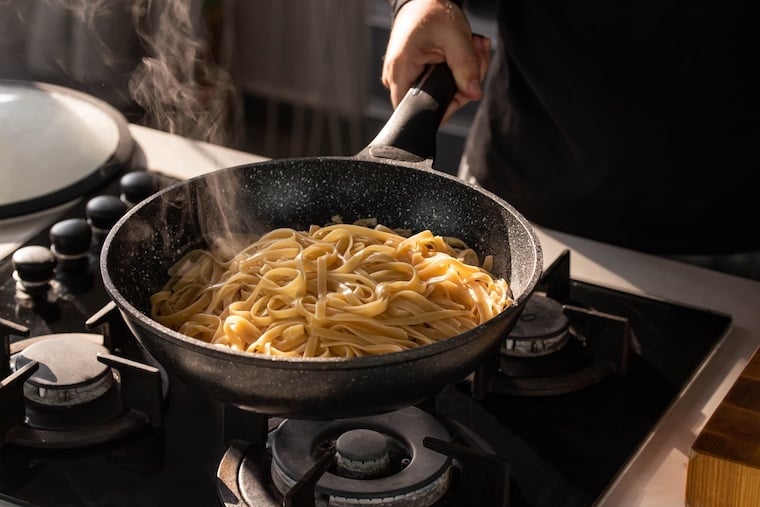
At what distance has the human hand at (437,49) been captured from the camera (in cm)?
160

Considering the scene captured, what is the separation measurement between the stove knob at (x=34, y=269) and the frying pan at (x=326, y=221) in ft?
0.85

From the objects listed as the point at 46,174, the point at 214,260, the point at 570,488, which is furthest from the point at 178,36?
the point at 570,488

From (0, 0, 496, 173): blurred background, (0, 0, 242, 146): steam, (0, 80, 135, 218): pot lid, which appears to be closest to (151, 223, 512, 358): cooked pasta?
(0, 80, 135, 218): pot lid

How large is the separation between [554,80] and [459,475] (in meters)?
0.95

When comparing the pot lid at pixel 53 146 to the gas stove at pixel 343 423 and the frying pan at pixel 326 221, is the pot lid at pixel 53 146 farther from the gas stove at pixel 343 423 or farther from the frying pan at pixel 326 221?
the frying pan at pixel 326 221

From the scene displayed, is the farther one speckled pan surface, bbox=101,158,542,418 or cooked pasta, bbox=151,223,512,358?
cooked pasta, bbox=151,223,512,358

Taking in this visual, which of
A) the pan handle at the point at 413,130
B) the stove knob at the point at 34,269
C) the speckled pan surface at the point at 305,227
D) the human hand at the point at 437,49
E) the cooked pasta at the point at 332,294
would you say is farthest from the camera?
the human hand at the point at 437,49

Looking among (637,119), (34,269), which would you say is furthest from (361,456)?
(637,119)

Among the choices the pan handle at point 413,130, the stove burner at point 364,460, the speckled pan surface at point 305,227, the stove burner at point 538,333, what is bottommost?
the stove burner at point 364,460

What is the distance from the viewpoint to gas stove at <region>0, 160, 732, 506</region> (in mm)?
1106

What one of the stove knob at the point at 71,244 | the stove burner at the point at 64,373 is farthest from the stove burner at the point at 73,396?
the stove knob at the point at 71,244

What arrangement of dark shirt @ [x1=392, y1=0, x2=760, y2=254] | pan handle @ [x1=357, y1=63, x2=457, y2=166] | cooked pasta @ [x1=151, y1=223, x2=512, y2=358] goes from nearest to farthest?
cooked pasta @ [x1=151, y1=223, x2=512, y2=358]
pan handle @ [x1=357, y1=63, x2=457, y2=166]
dark shirt @ [x1=392, y1=0, x2=760, y2=254]

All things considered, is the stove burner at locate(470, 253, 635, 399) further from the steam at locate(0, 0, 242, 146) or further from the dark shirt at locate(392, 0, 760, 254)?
the steam at locate(0, 0, 242, 146)

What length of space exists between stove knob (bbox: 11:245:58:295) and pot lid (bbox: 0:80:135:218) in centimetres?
25
